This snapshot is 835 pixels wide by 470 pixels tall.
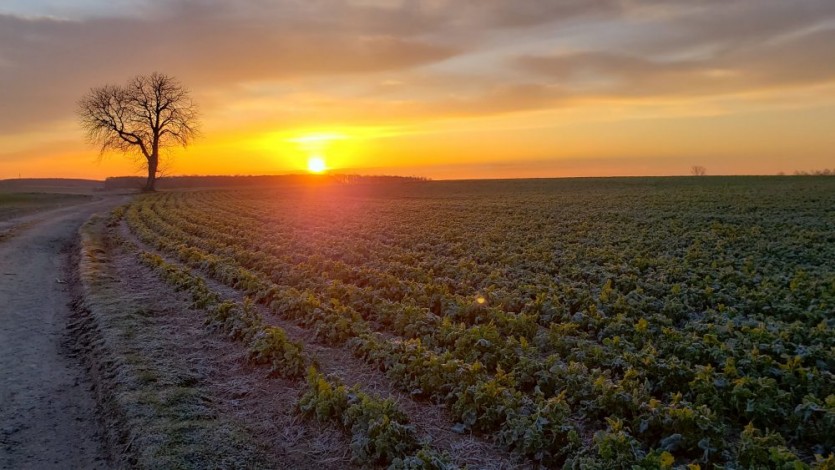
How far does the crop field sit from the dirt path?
2508mm

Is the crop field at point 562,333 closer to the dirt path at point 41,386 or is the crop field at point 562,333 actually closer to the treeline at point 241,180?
the dirt path at point 41,386

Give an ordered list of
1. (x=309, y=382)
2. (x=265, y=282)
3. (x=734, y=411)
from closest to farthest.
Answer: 1. (x=734, y=411)
2. (x=309, y=382)
3. (x=265, y=282)

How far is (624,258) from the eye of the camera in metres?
16.2

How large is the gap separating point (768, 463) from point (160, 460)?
623 cm

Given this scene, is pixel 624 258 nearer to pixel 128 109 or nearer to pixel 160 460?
pixel 160 460

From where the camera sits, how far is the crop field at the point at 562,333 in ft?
19.7

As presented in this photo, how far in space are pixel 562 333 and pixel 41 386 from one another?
26.5ft

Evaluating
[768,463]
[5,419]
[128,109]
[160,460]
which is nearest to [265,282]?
[5,419]

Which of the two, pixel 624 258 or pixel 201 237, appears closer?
pixel 624 258

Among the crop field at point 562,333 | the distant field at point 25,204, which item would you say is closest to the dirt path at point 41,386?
the crop field at point 562,333

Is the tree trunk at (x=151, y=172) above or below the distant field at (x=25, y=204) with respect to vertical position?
above

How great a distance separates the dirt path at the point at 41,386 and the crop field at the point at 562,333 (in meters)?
2.51

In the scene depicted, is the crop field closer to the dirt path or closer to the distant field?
the dirt path

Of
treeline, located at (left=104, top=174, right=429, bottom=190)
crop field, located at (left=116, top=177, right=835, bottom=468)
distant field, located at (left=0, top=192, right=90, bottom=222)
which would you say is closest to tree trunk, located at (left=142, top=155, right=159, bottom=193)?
distant field, located at (left=0, top=192, right=90, bottom=222)
